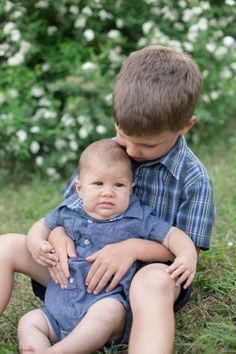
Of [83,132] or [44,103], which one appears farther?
[44,103]

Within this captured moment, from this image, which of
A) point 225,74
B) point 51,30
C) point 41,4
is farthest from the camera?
point 225,74

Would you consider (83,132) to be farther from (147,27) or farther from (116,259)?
(116,259)

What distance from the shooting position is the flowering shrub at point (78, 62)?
440 centimetres

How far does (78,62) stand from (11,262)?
92.3 inches

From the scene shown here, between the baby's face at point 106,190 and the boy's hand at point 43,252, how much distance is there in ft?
0.65

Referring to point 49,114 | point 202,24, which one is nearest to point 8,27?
point 49,114

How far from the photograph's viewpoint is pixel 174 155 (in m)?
2.37

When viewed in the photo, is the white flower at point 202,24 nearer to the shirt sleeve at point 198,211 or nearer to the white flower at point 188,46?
the white flower at point 188,46

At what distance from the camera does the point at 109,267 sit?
2232 millimetres

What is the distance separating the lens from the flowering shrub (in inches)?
173

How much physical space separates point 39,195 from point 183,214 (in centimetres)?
199

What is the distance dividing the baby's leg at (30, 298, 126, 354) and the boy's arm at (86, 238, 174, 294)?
0.07m

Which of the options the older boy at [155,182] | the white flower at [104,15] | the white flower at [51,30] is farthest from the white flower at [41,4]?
the older boy at [155,182]

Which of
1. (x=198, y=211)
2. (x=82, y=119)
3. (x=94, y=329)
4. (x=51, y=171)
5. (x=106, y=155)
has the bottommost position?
(x=51, y=171)
